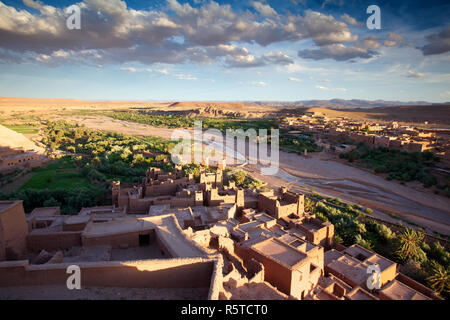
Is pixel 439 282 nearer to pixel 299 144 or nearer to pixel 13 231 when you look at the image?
pixel 13 231

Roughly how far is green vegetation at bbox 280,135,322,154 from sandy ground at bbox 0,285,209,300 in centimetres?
3738

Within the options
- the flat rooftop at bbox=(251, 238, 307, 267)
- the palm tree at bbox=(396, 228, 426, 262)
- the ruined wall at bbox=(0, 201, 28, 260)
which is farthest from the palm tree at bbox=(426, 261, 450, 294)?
the ruined wall at bbox=(0, 201, 28, 260)

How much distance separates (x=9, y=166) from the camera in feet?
87.2

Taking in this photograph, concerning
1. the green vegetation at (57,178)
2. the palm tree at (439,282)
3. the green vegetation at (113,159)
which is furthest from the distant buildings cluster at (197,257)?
the green vegetation at (113,159)

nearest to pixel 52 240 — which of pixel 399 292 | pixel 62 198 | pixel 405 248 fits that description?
pixel 62 198

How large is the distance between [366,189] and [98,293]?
26855 millimetres

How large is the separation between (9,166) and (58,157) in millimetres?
5601

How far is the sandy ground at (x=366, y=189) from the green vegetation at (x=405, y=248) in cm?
501

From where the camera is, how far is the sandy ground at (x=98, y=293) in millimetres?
5824

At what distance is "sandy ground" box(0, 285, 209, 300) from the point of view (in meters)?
5.82

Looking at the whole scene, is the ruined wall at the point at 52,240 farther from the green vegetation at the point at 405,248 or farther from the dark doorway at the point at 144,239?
the green vegetation at the point at 405,248
